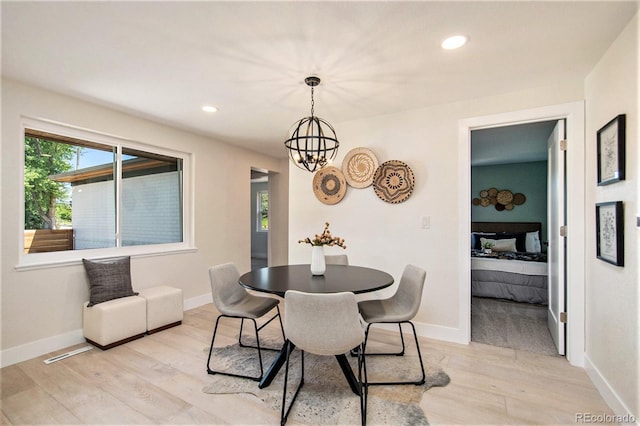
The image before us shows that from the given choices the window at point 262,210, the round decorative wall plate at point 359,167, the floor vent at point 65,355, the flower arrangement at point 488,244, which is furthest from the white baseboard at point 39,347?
the window at point 262,210

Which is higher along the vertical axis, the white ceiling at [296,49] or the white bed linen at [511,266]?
the white ceiling at [296,49]

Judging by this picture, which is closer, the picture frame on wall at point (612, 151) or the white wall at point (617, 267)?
the white wall at point (617, 267)

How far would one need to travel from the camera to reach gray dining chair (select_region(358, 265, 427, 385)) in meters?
2.24

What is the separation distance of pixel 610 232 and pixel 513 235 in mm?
4111

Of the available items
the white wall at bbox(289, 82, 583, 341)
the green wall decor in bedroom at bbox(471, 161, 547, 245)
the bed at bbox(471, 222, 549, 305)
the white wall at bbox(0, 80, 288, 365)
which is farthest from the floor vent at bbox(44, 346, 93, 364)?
the green wall decor in bedroom at bbox(471, 161, 547, 245)

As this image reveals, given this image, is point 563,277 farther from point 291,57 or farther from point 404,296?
point 291,57

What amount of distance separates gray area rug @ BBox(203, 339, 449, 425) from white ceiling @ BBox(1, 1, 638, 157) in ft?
7.66

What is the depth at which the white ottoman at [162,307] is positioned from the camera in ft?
10.4

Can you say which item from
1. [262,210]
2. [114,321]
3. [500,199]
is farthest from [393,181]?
[262,210]

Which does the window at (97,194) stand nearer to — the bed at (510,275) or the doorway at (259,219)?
the bed at (510,275)

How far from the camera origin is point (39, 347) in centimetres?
271

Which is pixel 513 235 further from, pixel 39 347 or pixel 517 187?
pixel 39 347

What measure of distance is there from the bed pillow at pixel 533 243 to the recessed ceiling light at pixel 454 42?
470 cm

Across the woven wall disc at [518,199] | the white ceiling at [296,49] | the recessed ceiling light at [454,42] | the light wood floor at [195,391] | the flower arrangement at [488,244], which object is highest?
the white ceiling at [296,49]
